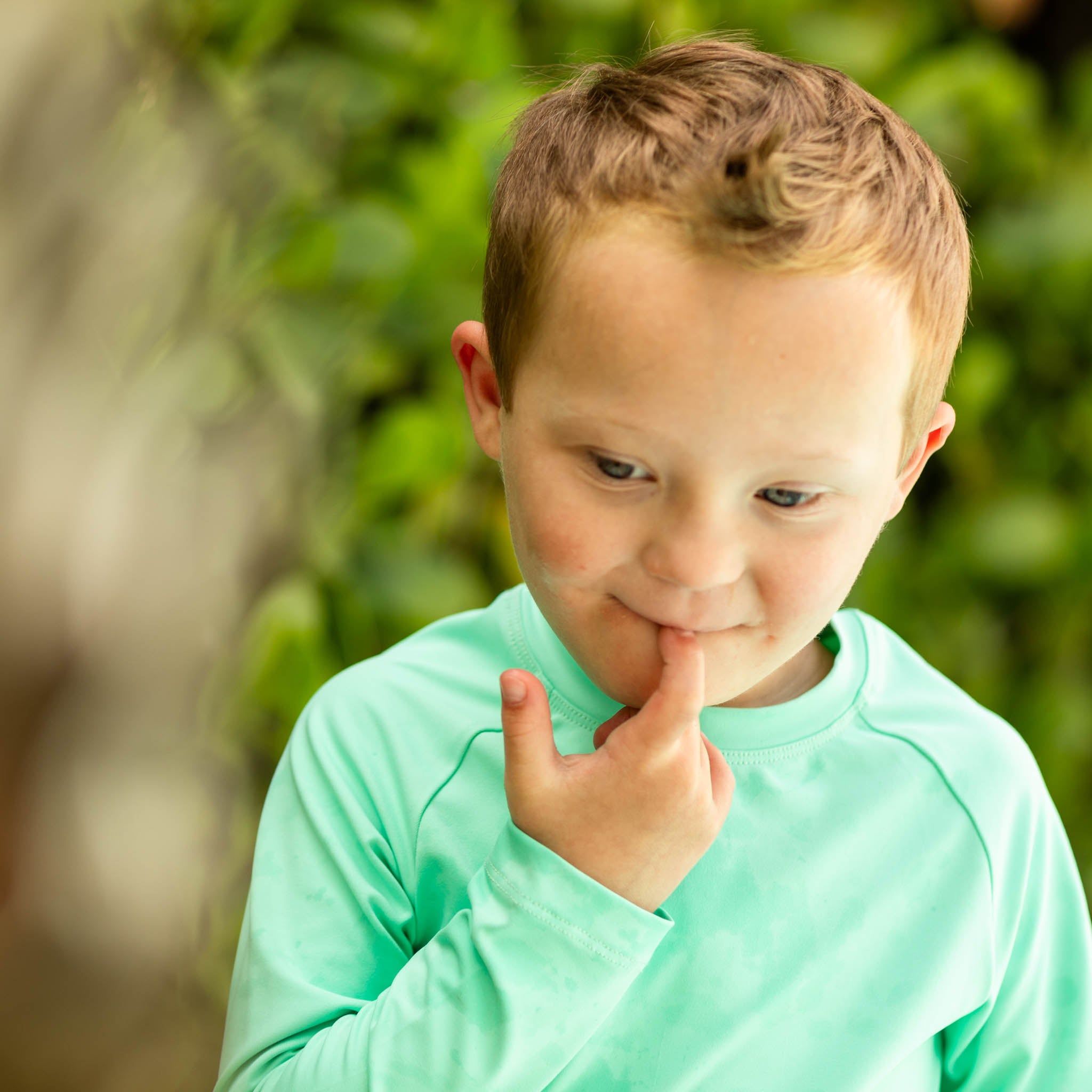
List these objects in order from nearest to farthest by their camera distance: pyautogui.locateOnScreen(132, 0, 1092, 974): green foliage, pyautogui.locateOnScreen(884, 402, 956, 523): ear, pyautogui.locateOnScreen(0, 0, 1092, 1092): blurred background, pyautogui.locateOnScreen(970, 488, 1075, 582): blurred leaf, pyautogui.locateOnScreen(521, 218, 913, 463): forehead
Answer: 1. pyautogui.locateOnScreen(521, 218, 913, 463): forehead
2. pyautogui.locateOnScreen(884, 402, 956, 523): ear
3. pyautogui.locateOnScreen(0, 0, 1092, 1092): blurred background
4. pyautogui.locateOnScreen(132, 0, 1092, 974): green foliage
5. pyautogui.locateOnScreen(970, 488, 1075, 582): blurred leaf

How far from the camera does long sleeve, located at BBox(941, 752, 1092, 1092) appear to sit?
2.40ft

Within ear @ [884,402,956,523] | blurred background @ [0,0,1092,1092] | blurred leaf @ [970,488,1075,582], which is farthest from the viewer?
blurred leaf @ [970,488,1075,582]

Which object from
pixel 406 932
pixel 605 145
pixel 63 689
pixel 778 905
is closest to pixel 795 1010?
pixel 778 905

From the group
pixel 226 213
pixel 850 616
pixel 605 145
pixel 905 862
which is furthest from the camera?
pixel 226 213

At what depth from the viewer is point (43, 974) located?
1174mm

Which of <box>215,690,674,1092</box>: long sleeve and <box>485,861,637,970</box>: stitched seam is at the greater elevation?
<box>485,861,637,970</box>: stitched seam

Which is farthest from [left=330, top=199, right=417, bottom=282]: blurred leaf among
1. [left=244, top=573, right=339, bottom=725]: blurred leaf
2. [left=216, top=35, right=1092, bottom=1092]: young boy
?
[left=216, top=35, right=1092, bottom=1092]: young boy

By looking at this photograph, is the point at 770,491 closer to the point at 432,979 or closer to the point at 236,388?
the point at 432,979

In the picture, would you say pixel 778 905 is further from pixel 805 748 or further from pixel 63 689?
pixel 63 689

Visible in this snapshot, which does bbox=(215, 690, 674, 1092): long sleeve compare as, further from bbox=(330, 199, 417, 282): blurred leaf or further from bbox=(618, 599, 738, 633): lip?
bbox=(330, 199, 417, 282): blurred leaf

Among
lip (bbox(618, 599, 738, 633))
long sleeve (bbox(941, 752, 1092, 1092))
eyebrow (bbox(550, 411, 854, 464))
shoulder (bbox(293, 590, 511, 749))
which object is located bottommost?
long sleeve (bbox(941, 752, 1092, 1092))

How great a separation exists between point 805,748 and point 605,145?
372mm

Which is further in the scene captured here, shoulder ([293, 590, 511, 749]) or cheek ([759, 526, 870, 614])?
shoulder ([293, 590, 511, 749])

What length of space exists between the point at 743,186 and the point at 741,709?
0.32 meters
